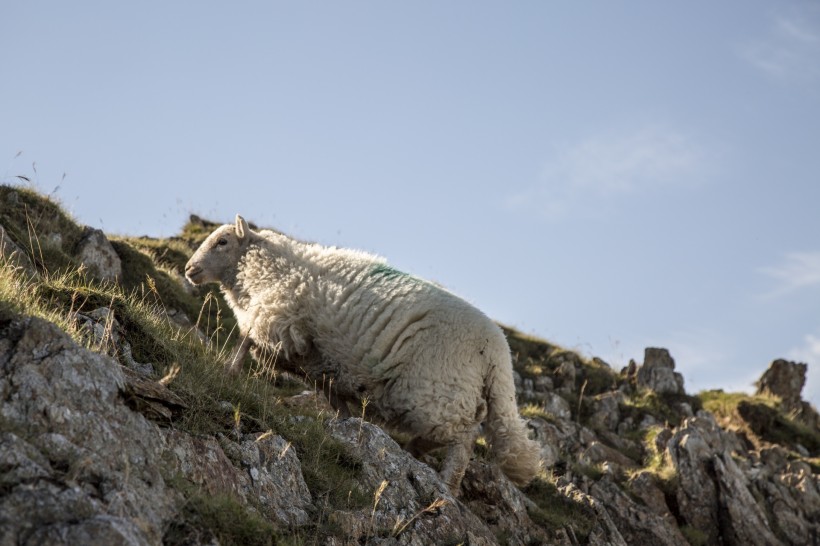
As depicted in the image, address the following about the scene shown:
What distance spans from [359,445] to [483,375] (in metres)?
2.36

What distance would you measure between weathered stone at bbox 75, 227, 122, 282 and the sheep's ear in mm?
2743

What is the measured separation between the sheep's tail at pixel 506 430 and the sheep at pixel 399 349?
12 mm

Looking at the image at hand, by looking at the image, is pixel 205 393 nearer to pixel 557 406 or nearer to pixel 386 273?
pixel 386 273

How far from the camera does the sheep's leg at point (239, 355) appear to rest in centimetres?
1082

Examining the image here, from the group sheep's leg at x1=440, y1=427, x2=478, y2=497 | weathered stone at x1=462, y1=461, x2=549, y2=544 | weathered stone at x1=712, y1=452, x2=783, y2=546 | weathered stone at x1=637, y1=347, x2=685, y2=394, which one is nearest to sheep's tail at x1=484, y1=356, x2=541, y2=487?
weathered stone at x1=462, y1=461, x2=549, y2=544

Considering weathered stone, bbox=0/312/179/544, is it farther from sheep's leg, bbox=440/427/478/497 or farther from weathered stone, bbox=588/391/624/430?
weathered stone, bbox=588/391/624/430

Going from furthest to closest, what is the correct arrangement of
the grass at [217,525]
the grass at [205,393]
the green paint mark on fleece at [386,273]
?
the green paint mark on fleece at [386,273] → the grass at [205,393] → the grass at [217,525]

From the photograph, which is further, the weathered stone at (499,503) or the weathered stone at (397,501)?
the weathered stone at (499,503)

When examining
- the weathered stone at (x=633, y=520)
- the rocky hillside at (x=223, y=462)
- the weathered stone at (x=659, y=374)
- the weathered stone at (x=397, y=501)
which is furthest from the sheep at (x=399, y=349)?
the weathered stone at (x=659, y=374)

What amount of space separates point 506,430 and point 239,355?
11.2ft

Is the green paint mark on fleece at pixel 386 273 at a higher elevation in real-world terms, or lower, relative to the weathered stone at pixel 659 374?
lower

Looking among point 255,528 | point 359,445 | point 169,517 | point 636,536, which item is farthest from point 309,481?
point 636,536

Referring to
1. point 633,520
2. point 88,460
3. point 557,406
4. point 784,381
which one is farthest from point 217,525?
point 784,381

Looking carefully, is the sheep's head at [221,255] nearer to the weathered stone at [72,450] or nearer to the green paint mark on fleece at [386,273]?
the green paint mark on fleece at [386,273]
